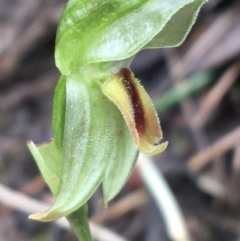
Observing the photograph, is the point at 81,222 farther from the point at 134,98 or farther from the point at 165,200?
the point at 165,200

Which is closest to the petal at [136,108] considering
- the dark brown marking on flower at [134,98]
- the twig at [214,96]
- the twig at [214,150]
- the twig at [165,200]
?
the dark brown marking on flower at [134,98]

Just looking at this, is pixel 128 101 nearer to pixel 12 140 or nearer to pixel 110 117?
pixel 110 117

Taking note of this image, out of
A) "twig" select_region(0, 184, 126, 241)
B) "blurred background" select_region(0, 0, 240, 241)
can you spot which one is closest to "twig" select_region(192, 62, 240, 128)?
"blurred background" select_region(0, 0, 240, 241)

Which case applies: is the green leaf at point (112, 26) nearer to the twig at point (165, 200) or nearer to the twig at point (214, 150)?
the twig at point (165, 200)

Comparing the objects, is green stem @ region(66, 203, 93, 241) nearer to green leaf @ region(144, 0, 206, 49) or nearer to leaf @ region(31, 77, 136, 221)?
leaf @ region(31, 77, 136, 221)

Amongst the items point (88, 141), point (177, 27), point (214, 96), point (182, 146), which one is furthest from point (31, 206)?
point (177, 27)

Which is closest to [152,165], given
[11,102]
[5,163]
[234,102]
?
[234,102]
